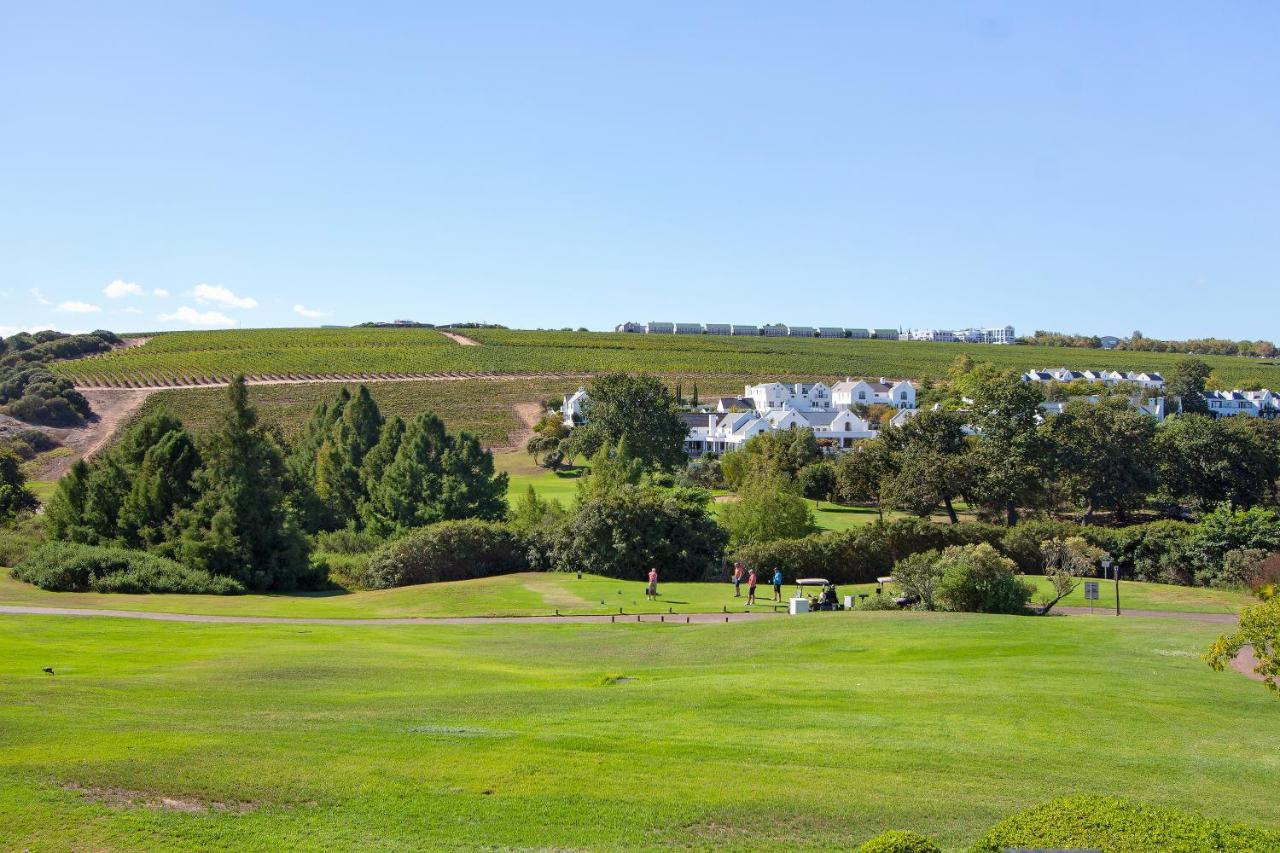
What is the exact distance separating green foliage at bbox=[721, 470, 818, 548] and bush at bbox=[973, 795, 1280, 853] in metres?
43.6

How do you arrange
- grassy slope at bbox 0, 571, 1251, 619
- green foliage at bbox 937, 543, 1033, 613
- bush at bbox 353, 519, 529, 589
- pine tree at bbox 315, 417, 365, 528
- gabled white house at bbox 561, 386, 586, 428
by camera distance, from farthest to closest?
gabled white house at bbox 561, 386, 586, 428, pine tree at bbox 315, 417, 365, 528, bush at bbox 353, 519, 529, 589, grassy slope at bbox 0, 571, 1251, 619, green foliage at bbox 937, 543, 1033, 613

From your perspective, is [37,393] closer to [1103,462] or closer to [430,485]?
[430,485]

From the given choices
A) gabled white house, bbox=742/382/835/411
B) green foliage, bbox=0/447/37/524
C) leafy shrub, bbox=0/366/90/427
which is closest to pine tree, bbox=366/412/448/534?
green foliage, bbox=0/447/37/524

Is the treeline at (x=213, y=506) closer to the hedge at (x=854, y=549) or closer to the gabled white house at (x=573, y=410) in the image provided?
the hedge at (x=854, y=549)

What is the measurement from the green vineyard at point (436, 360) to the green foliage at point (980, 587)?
12390cm

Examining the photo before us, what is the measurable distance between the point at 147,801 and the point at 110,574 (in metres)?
33.9

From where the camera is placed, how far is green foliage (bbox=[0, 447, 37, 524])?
60719 millimetres

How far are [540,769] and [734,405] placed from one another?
119 m

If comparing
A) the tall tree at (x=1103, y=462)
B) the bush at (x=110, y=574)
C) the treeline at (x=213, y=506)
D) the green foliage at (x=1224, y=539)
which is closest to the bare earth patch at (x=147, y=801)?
the bush at (x=110, y=574)

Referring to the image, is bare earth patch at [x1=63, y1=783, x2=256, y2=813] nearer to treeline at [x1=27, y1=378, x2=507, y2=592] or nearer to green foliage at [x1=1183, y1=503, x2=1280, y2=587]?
treeline at [x1=27, y1=378, x2=507, y2=592]

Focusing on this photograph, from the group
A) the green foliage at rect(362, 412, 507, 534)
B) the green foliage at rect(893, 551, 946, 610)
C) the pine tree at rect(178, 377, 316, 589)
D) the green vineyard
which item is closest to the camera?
the green foliage at rect(893, 551, 946, 610)

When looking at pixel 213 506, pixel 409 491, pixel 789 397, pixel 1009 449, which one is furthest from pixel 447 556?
pixel 789 397

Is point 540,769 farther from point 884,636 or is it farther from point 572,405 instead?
point 572,405

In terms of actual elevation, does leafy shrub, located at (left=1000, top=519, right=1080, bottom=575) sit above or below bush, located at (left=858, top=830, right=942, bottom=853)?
below
